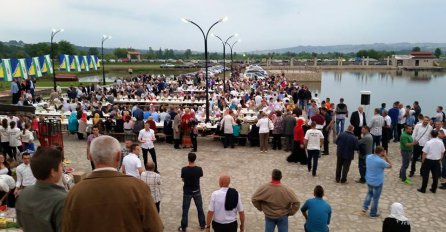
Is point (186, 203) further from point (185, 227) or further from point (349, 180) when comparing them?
point (349, 180)

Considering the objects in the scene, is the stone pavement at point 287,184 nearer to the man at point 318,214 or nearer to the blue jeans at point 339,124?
the blue jeans at point 339,124

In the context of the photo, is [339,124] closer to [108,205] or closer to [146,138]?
[146,138]

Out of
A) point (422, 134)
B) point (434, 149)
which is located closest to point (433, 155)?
point (434, 149)

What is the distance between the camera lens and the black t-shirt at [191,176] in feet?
22.7

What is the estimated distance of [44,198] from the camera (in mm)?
2752

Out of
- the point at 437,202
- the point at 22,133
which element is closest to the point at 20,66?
the point at 22,133

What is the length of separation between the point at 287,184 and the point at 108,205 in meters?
8.40

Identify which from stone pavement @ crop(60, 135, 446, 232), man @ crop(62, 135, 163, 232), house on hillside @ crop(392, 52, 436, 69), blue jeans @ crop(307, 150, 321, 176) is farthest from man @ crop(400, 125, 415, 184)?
house on hillside @ crop(392, 52, 436, 69)

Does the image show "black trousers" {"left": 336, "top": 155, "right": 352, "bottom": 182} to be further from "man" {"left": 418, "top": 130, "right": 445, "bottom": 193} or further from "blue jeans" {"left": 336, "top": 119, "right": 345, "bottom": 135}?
"blue jeans" {"left": 336, "top": 119, "right": 345, "bottom": 135}

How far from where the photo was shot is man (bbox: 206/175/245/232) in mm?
5574

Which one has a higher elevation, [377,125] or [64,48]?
[64,48]

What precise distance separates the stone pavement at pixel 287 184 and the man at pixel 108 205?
541 centimetres

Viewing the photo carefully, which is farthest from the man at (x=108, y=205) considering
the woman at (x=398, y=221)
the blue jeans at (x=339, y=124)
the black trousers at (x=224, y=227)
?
the blue jeans at (x=339, y=124)

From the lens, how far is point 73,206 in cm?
236
